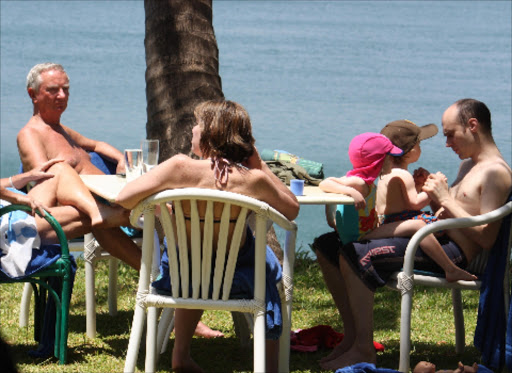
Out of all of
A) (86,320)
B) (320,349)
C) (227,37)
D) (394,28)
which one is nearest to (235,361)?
(320,349)

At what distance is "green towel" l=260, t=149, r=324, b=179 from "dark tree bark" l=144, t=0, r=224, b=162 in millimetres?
1519

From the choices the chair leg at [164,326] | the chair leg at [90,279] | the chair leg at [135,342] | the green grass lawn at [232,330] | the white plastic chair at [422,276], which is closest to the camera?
the chair leg at [135,342]

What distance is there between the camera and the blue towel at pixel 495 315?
12.4 ft

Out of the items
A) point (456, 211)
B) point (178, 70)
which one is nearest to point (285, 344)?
point (456, 211)

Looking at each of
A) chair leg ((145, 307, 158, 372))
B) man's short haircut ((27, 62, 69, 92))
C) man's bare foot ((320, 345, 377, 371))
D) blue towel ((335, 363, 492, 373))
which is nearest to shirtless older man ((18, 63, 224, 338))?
man's short haircut ((27, 62, 69, 92))

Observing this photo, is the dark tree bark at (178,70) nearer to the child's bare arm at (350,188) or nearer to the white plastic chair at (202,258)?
the child's bare arm at (350,188)

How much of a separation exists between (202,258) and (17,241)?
39.3 inches

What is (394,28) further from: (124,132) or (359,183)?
(359,183)

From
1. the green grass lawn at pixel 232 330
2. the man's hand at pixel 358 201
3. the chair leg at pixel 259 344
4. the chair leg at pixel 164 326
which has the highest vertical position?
the man's hand at pixel 358 201

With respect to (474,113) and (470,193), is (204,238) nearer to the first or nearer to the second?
(470,193)

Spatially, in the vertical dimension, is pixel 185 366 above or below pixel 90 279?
below

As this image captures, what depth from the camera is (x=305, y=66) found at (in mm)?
17938

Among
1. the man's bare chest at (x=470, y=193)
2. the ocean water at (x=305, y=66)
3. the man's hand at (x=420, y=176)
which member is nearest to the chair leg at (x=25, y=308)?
the man's hand at (x=420, y=176)

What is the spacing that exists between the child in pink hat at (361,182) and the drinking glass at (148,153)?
818 mm
